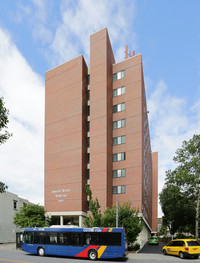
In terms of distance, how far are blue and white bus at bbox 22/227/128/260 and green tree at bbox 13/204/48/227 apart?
1413cm

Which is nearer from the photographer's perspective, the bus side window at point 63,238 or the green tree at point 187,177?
the bus side window at point 63,238

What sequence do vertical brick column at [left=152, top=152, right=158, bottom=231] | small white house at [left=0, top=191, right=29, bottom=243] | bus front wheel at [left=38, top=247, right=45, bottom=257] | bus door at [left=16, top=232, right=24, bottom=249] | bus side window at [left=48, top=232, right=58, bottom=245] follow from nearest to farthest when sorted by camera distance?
bus side window at [left=48, top=232, right=58, bottom=245] → bus front wheel at [left=38, top=247, right=45, bottom=257] → bus door at [left=16, top=232, right=24, bottom=249] → small white house at [left=0, top=191, right=29, bottom=243] → vertical brick column at [left=152, top=152, right=158, bottom=231]

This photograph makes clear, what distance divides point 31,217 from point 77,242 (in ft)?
64.3

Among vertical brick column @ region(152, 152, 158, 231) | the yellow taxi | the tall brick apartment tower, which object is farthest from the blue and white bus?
vertical brick column @ region(152, 152, 158, 231)

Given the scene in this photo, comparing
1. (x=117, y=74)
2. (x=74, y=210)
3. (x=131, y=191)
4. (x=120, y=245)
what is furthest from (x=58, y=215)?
(x=117, y=74)

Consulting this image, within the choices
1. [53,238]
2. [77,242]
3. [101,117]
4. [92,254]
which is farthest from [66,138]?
[92,254]

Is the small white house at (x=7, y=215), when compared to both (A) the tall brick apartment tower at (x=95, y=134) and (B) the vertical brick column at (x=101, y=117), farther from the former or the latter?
(B) the vertical brick column at (x=101, y=117)

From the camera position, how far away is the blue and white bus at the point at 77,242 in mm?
24188

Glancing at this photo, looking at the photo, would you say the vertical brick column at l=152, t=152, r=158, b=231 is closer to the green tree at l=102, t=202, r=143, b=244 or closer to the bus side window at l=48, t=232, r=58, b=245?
A: the green tree at l=102, t=202, r=143, b=244

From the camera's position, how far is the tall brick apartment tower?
141 feet

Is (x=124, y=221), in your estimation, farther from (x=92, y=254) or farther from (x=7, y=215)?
(x=7, y=215)

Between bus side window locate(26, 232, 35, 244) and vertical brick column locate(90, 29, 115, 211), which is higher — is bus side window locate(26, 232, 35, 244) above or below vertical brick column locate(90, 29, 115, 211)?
below

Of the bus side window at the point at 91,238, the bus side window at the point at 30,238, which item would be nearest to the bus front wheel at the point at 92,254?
the bus side window at the point at 91,238

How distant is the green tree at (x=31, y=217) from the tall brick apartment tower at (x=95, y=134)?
8.19 ft
